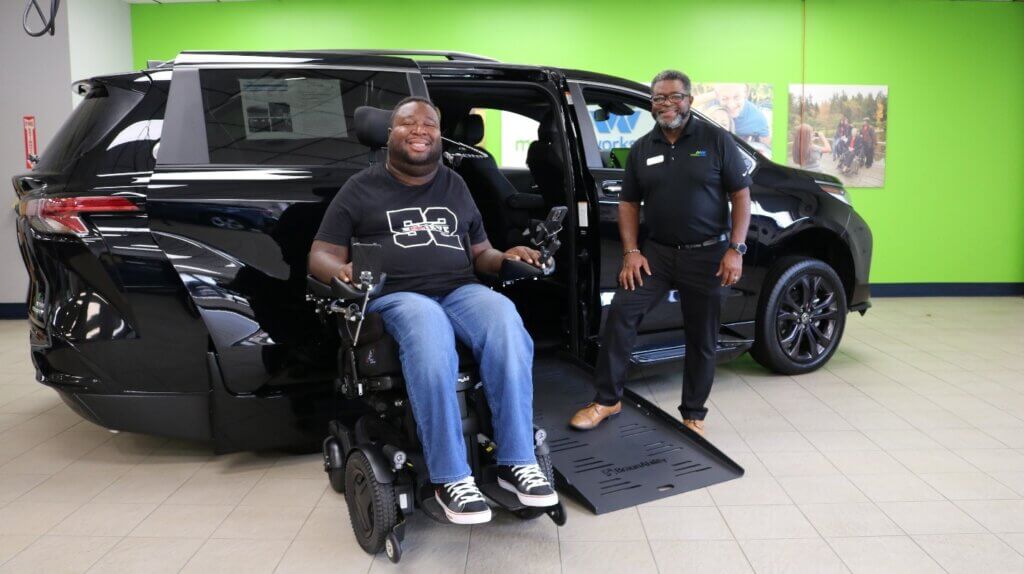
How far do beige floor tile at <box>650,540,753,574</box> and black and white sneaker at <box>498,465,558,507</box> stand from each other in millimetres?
356

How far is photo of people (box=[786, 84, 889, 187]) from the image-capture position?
21.6 ft

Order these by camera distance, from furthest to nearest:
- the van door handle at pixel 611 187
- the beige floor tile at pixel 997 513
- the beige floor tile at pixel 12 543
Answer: the van door handle at pixel 611 187 < the beige floor tile at pixel 997 513 < the beige floor tile at pixel 12 543

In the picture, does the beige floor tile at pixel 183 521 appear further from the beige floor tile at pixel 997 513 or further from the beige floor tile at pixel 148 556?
the beige floor tile at pixel 997 513

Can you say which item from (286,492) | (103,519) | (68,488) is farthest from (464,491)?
(68,488)

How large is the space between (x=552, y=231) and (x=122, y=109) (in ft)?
5.13

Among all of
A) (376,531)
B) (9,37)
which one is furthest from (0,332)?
(376,531)

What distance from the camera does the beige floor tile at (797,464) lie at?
2.90 metres

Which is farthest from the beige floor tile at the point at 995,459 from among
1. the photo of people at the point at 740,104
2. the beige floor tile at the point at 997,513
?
the photo of people at the point at 740,104

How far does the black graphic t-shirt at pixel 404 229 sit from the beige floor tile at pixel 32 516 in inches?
48.8

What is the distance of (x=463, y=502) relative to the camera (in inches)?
83.8

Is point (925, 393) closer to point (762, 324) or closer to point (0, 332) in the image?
point (762, 324)

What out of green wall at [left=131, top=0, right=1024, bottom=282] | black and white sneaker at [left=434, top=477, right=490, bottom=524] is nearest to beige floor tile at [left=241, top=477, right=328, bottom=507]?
black and white sneaker at [left=434, top=477, right=490, bottom=524]

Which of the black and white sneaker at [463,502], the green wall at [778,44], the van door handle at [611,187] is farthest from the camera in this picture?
the green wall at [778,44]

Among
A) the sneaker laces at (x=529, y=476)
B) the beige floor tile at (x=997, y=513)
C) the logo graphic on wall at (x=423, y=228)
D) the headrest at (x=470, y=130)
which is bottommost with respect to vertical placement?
the beige floor tile at (x=997, y=513)
